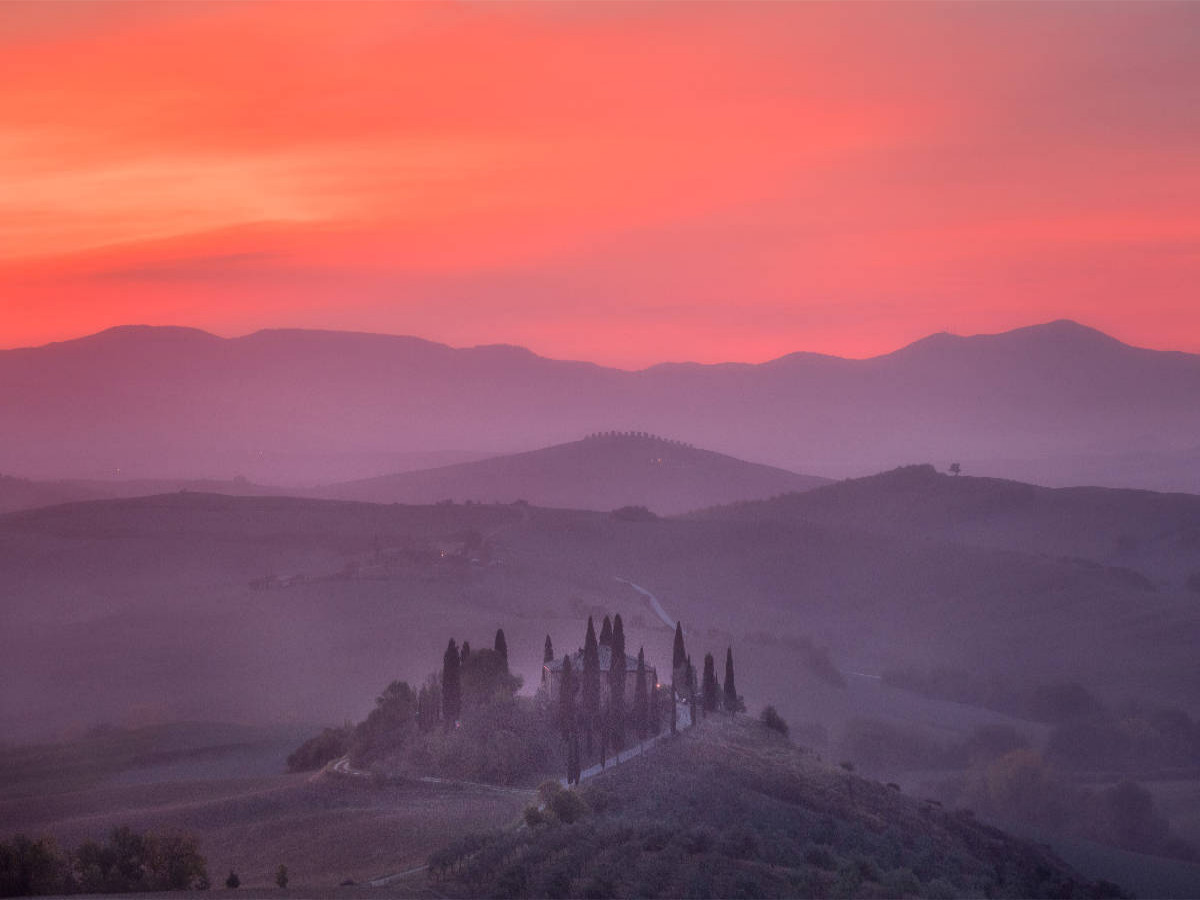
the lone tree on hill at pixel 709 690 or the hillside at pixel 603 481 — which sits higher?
the hillside at pixel 603 481

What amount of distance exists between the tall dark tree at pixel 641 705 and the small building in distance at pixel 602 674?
0.39 meters

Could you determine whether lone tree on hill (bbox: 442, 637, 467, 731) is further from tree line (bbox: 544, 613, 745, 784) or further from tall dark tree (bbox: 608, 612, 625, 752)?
tall dark tree (bbox: 608, 612, 625, 752)

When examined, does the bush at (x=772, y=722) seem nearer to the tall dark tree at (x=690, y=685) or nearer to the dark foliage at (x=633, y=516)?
the tall dark tree at (x=690, y=685)

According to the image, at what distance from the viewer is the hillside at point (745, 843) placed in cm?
2475

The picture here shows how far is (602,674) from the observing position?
45.0 metres

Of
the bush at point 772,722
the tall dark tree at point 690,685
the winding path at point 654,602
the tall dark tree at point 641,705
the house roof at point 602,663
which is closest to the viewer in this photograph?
the tall dark tree at point 641,705

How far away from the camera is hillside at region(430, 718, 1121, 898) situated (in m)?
24.8

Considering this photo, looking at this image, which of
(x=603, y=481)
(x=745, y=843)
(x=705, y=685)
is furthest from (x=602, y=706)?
(x=603, y=481)

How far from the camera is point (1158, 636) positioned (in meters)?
79.4

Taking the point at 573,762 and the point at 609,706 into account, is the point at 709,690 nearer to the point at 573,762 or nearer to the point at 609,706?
the point at 609,706

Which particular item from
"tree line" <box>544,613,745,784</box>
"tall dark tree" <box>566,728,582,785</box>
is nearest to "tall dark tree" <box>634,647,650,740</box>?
"tree line" <box>544,613,745,784</box>

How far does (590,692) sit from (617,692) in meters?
0.86

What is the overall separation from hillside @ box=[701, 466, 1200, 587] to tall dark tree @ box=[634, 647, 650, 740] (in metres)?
70.7

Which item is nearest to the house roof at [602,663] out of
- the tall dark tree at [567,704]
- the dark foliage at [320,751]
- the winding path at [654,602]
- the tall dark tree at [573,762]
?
the tall dark tree at [567,704]
